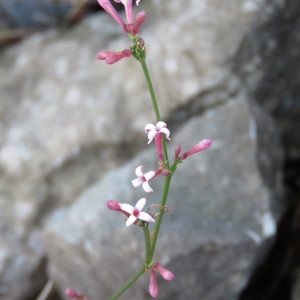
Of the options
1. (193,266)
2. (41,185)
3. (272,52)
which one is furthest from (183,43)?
(193,266)

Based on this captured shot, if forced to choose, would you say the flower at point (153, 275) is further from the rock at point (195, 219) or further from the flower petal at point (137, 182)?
the rock at point (195, 219)

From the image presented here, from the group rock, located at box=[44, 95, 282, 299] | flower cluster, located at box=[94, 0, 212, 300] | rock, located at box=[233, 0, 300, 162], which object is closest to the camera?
flower cluster, located at box=[94, 0, 212, 300]

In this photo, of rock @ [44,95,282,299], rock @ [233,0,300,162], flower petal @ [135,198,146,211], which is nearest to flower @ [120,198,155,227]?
flower petal @ [135,198,146,211]

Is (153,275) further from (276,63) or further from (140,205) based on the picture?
(276,63)

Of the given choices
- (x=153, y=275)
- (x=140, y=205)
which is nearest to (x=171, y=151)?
(x=153, y=275)

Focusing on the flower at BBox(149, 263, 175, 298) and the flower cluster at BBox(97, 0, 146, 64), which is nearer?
the flower cluster at BBox(97, 0, 146, 64)

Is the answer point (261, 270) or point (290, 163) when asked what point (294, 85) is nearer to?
point (290, 163)

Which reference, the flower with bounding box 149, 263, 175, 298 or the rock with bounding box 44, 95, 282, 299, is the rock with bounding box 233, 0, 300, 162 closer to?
the rock with bounding box 44, 95, 282, 299

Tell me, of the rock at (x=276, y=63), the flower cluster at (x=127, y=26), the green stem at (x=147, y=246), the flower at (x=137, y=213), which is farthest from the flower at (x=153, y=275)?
the rock at (x=276, y=63)

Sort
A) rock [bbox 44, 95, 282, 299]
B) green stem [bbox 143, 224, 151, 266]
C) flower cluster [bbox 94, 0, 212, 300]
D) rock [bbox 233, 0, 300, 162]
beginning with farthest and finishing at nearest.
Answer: rock [bbox 233, 0, 300, 162], rock [bbox 44, 95, 282, 299], green stem [bbox 143, 224, 151, 266], flower cluster [bbox 94, 0, 212, 300]

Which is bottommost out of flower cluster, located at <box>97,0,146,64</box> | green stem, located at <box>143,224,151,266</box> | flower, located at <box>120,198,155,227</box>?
green stem, located at <box>143,224,151,266</box>
